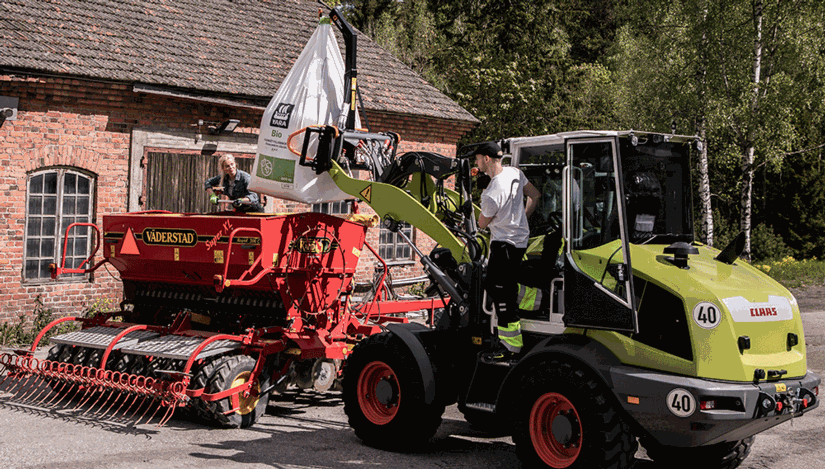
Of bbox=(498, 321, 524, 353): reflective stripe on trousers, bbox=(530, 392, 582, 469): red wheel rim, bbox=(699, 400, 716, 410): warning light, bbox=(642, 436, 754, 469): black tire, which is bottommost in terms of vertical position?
bbox=(642, 436, 754, 469): black tire

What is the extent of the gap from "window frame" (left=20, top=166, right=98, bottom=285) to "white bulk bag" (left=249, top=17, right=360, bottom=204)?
4972 mm

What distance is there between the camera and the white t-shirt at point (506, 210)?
6.59 m

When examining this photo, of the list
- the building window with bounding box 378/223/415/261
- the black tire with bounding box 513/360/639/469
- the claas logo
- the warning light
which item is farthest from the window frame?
the warning light

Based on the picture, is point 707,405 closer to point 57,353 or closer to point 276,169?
point 276,169

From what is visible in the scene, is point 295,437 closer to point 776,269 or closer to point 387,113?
point 387,113

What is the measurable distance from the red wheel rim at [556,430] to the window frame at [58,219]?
8804 millimetres

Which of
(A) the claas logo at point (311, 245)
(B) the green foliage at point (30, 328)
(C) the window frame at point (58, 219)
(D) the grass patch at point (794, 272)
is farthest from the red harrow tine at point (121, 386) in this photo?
(D) the grass patch at point (794, 272)

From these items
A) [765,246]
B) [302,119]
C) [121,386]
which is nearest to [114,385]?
[121,386]

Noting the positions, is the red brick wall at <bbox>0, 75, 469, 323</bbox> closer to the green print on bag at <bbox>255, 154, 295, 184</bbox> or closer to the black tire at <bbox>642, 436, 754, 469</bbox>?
the green print on bag at <bbox>255, 154, 295, 184</bbox>

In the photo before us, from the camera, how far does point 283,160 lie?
8750 mm

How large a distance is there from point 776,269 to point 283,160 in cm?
1790

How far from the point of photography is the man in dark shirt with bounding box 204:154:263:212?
9.97 metres

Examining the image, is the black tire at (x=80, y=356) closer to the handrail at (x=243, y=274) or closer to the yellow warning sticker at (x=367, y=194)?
the handrail at (x=243, y=274)

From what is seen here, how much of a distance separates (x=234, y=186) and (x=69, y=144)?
3950mm
